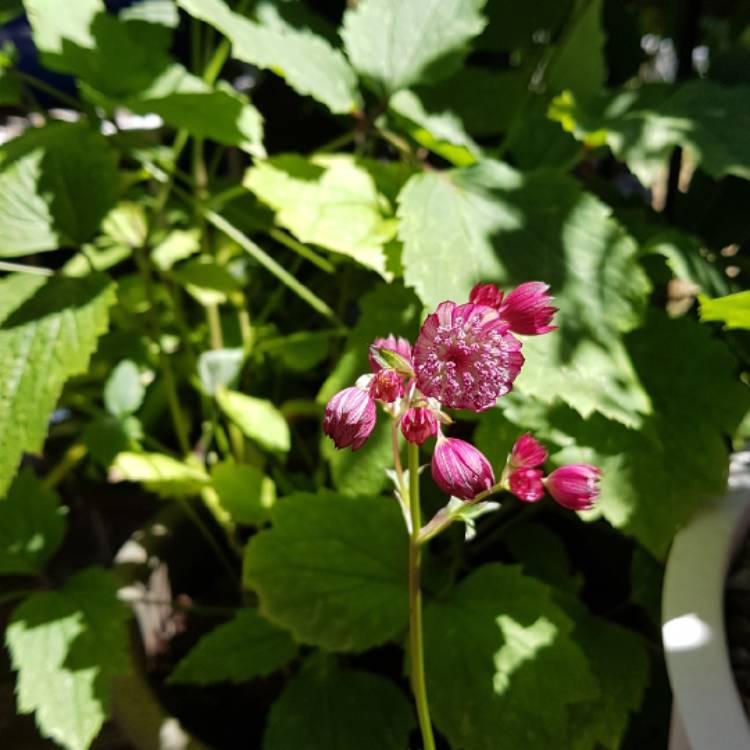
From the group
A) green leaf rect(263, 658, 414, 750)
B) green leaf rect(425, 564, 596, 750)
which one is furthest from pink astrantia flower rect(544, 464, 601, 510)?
green leaf rect(263, 658, 414, 750)

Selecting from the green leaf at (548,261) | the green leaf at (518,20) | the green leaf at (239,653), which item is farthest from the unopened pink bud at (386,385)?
the green leaf at (518,20)

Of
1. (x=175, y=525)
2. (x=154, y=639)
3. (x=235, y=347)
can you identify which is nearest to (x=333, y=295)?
(x=235, y=347)

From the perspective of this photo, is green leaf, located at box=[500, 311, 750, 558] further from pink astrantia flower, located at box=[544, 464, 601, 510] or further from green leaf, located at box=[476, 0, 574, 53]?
green leaf, located at box=[476, 0, 574, 53]

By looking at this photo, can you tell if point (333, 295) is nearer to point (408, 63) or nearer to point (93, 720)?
point (408, 63)

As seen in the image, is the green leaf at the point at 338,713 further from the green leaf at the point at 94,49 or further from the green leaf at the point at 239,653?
the green leaf at the point at 94,49

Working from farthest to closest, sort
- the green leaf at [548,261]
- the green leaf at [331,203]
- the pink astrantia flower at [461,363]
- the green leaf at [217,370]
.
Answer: the green leaf at [217,370]
the green leaf at [331,203]
the green leaf at [548,261]
the pink astrantia flower at [461,363]

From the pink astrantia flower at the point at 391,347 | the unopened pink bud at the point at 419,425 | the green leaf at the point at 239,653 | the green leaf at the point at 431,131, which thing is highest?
the pink astrantia flower at the point at 391,347
